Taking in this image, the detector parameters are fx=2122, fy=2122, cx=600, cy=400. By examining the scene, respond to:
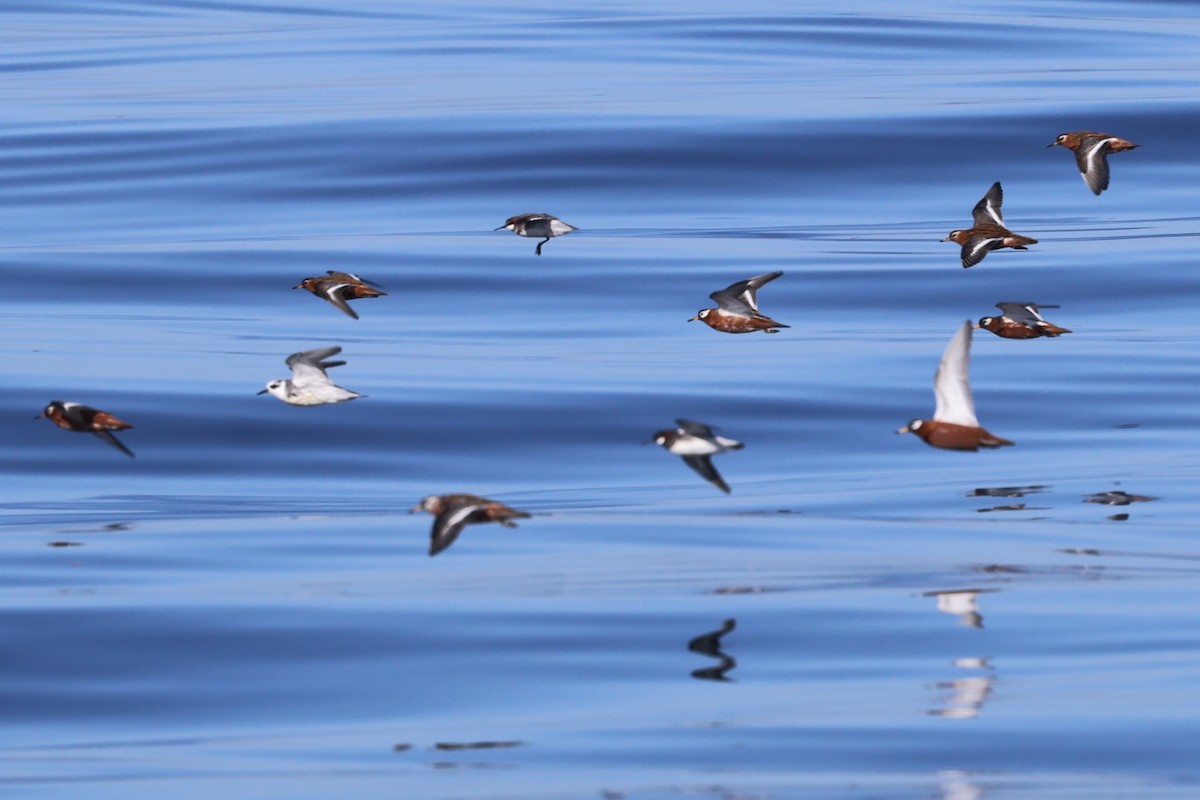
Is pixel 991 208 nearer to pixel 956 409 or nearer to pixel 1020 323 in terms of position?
pixel 1020 323

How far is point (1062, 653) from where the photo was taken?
73.8 feet

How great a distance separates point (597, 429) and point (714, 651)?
581 inches

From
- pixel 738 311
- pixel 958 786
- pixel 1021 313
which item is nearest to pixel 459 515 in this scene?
pixel 958 786

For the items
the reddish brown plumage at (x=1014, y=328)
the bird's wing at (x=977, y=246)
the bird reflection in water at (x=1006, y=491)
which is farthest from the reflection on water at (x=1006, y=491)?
the reddish brown plumage at (x=1014, y=328)

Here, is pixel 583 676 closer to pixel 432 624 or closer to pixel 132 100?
pixel 432 624

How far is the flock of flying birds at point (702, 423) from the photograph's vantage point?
16.7 meters

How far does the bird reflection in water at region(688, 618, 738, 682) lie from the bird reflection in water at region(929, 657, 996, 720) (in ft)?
7.17

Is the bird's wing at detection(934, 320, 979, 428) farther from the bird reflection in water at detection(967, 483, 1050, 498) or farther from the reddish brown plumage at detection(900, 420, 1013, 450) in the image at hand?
the bird reflection in water at detection(967, 483, 1050, 498)

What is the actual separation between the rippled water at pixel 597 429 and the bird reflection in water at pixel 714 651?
6 centimetres

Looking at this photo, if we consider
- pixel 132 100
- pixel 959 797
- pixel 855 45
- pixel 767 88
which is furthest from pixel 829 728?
pixel 855 45

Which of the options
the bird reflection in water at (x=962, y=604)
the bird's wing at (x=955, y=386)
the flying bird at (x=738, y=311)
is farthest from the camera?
the bird reflection in water at (x=962, y=604)

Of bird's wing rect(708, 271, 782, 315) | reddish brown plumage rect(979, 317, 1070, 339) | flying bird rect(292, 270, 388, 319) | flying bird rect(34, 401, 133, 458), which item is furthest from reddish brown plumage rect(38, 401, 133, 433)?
reddish brown plumage rect(979, 317, 1070, 339)

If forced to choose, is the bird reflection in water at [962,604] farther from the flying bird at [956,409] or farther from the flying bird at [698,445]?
the flying bird at [698,445]

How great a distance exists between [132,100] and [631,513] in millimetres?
48965
